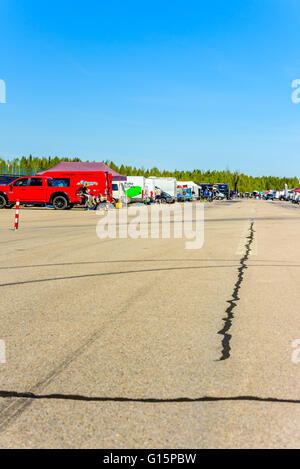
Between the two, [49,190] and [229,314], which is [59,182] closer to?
[49,190]

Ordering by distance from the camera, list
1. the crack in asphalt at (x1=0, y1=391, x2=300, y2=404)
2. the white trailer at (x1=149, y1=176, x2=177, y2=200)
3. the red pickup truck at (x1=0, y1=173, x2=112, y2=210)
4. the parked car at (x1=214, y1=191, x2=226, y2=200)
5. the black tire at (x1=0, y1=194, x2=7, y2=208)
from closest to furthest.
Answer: the crack in asphalt at (x1=0, y1=391, x2=300, y2=404) → the red pickup truck at (x1=0, y1=173, x2=112, y2=210) → the black tire at (x1=0, y1=194, x2=7, y2=208) → the white trailer at (x1=149, y1=176, x2=177, y2=200) → the parked car at (x1=214, y1=191, x2=226, y2=200)

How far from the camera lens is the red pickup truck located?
3156cm

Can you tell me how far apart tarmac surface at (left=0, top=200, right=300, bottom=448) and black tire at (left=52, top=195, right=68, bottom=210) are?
24152mm

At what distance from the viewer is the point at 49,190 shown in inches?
1267

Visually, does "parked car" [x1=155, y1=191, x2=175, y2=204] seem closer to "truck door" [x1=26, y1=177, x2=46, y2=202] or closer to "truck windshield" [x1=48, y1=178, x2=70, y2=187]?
"truck windshield" [x1=48, y1=178, x2=70, y2=187]

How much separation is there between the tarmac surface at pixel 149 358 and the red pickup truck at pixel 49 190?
77.3 feet

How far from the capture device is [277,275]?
8.31 m

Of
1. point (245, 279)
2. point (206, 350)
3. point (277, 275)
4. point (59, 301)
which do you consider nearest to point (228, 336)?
point (206, 350)

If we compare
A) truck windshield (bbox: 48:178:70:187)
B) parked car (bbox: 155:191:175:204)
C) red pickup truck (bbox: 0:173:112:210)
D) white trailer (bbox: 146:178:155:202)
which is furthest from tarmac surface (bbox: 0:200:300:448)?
parked car (bbox: 155:191:175:204)

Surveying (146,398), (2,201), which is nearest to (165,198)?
(2,201)

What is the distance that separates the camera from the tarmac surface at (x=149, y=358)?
2855mm
